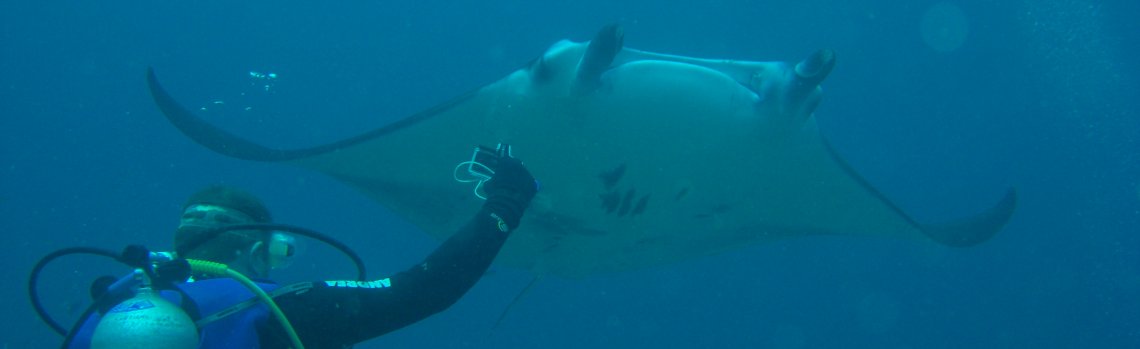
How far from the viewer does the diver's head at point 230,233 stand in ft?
6.85

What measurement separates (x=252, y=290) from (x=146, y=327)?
0.30 metres

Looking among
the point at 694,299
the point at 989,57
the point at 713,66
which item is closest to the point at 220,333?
the point at 713,66

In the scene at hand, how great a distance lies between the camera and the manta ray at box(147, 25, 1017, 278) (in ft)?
11.5

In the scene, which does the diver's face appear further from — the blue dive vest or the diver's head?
the blue dive vest

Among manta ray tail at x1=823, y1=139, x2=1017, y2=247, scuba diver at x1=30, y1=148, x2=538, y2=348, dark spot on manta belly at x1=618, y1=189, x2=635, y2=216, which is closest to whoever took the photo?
scuba diver at x1=30, y1=148, x2=538, y2=348

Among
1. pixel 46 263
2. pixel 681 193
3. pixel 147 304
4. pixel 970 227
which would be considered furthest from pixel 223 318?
pixel 970 227

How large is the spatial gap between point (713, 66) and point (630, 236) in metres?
1.62

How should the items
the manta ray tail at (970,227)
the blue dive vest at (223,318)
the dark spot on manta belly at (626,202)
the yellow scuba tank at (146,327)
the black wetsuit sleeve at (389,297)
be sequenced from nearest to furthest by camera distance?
the yellow scuba tank at (146,327) → the blue dive vest at (223,318) → the black wetsuit sleeve at (389,297) → the dark spot on manta belly at (626,202) → the manta ray tail at (970,227)

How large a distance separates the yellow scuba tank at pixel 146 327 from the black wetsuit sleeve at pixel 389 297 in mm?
297

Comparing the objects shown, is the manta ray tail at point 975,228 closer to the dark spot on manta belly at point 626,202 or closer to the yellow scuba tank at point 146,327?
the dark spot on manta belly at point 626,202

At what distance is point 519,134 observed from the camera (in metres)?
3.95

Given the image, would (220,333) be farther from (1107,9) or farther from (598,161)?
(1107,9)

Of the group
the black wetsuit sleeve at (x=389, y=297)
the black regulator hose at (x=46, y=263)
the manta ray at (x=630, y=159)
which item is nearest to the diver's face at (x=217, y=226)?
the black regulator hose at (x=46, y=263)

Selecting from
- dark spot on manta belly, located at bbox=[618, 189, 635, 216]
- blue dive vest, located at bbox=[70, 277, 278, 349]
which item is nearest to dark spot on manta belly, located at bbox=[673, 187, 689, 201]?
dark spot on manta belly, located at bbox=[618, 189, 635, 216]
